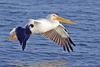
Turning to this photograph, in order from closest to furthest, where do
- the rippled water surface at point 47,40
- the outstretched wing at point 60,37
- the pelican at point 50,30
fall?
the pelican at point 50,30, the rippled water surface at point 47,40, the outstretched wing at point 60,37

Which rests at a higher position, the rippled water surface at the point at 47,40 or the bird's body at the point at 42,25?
the bird's body at the point at 42,25

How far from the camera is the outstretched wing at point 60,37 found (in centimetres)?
1405

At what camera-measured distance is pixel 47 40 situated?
14836 mm

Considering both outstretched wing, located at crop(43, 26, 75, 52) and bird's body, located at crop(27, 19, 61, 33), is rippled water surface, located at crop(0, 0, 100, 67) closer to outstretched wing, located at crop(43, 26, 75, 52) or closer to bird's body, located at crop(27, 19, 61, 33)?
outstretched wing, located at crop(43, 26, 75, 52)

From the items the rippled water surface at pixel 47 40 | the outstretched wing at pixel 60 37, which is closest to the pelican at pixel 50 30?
the outstretched wing at pixel 60 37

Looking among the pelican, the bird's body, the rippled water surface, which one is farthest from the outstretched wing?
the bird's body

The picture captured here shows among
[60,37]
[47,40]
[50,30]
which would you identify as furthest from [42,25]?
[47,40]

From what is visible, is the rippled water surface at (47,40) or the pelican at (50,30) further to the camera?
the rippled water surface at (47,40)

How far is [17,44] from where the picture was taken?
47.0ft

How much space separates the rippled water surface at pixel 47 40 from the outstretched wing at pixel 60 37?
6.2 inches

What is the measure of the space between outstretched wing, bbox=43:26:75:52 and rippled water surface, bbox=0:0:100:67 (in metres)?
0.16

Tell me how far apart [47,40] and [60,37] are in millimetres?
759

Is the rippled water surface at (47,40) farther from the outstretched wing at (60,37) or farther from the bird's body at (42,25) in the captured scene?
the bird's body at (42,25)

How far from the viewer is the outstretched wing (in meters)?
14.1
